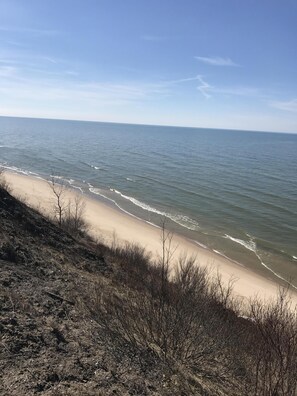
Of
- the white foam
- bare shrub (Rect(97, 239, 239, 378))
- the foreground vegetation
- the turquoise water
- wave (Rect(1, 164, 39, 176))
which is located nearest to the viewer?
the foreground vegetation

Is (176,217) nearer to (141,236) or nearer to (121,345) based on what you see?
(141,236)

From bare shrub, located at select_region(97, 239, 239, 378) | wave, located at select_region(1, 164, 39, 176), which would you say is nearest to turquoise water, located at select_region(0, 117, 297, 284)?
wave, located at select_region(1, 164, 39, 176)

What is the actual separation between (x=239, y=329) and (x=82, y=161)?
67570mm

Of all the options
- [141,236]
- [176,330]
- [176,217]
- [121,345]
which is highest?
[176,330]

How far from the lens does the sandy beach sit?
87.4 ft

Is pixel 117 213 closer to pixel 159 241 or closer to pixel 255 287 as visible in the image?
pixel 159 241

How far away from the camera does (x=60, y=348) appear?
9.46 m

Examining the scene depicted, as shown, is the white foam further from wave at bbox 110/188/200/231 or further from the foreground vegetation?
the foreground vegetation

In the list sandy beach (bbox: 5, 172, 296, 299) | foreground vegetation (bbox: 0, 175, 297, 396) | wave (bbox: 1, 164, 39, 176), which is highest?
foreground vegetation (bbox: 0, 175, 297, 396)

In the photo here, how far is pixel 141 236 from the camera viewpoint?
1357 inches

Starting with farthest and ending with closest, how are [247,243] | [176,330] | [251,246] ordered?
[247,243] → [251,246] → [176,330]

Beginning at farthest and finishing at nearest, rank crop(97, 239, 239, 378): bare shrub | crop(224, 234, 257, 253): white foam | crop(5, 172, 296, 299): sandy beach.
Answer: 1. crop(224, 234, 257, 253): white foam
2. crop(5, 172, 296, 299): sandy beach
3. crop(97, 239, 239, 378): bare shrub

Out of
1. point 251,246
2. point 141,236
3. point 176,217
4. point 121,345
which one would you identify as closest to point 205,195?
point 176,217

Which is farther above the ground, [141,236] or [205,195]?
[205,195]
